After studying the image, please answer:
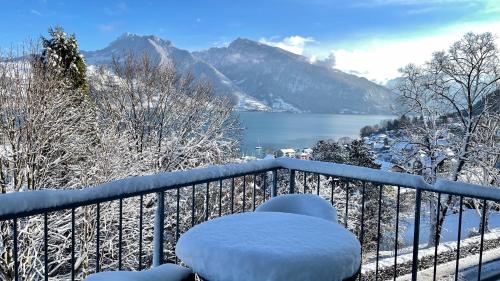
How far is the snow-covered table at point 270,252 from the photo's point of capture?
4.36ft

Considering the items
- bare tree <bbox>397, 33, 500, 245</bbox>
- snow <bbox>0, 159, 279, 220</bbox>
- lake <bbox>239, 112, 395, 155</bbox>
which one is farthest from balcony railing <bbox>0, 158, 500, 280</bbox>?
lake <bbox>239, 112, 395, 155</bbox>

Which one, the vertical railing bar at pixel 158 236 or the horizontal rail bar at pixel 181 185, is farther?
the vertical railing bar at pixel 158 236

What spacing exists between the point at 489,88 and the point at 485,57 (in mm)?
1420

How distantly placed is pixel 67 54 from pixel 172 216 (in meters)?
7.80

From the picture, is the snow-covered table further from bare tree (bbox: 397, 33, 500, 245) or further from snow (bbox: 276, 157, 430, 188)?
bare tree (bbox: 397, 33, 500, 245)

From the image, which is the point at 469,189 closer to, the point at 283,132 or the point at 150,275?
the point at 150,275

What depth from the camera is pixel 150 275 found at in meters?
1.25

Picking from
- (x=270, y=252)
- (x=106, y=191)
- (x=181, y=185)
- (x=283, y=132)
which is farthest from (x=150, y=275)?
(x=283, y=132)

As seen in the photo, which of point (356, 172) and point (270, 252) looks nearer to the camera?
point (270, 252)

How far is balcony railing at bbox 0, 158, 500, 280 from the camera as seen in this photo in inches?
91.7

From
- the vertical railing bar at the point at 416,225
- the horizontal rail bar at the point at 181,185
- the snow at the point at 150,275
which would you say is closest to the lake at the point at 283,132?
the horizontal rail bar at the point at 181,185

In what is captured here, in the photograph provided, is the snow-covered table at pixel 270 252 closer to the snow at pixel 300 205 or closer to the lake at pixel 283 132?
the snow at pixel 300 205

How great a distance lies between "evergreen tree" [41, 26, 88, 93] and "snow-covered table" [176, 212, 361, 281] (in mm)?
14883

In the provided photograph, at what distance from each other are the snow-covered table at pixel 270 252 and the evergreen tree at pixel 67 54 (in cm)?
1488
